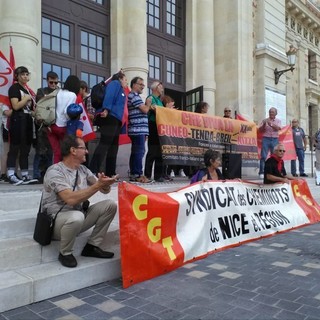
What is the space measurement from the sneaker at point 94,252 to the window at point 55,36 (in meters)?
6.83

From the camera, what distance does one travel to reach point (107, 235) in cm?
421

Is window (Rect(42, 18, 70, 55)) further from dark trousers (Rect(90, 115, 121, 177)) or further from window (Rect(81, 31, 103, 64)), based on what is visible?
dark trousers (Rect(90, 115, 121, 177))

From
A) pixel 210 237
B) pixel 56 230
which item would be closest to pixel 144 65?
pixel 210 237

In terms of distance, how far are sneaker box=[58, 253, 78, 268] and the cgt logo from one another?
73 centimetres

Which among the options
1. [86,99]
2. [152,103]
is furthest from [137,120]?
[86,99]

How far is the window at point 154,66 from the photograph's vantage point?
1191 centimetres

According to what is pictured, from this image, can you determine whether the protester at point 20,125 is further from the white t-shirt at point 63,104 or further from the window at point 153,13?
the window at point 153,13

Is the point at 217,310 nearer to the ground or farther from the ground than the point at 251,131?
nearer to the ground

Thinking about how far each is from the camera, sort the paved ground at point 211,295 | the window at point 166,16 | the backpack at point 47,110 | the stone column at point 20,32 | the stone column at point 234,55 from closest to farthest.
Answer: the paved ground at point 211,295
the backpack at point 47,110
the stone column at point 20,32
the window at point 166,16
the stone column at point 234,55

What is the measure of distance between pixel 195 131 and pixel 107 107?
2417 mm

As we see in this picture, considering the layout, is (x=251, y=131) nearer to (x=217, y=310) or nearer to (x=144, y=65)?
(x=144, y=65)

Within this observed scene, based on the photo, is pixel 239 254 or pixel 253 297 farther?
pixel 239 254

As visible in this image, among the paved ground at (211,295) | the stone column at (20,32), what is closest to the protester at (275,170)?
the paved ground at (211,295)

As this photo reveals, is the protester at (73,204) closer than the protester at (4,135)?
Yes
